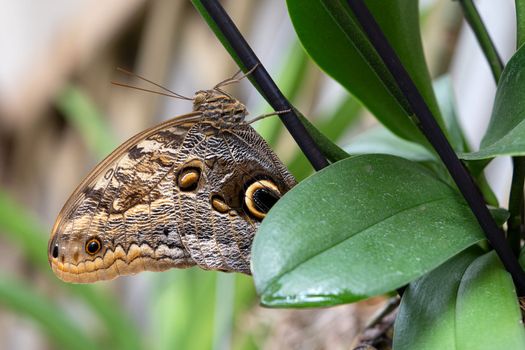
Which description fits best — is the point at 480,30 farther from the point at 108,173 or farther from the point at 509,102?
the point at 108,173

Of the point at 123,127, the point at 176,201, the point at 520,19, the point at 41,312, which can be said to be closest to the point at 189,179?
the point at 176,201

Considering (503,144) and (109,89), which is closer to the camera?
(503,144)

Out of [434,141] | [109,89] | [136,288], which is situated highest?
[434,141]

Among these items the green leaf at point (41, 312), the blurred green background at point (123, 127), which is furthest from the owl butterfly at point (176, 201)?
the green leaf at point (41, 312)

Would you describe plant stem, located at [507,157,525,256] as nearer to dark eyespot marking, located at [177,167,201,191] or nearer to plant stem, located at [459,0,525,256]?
plant stem, located at [459,0,525,256]

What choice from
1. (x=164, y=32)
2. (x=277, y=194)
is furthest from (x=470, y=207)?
(x=164, y=32)

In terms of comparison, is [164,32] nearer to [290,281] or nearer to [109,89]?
[109,89]
